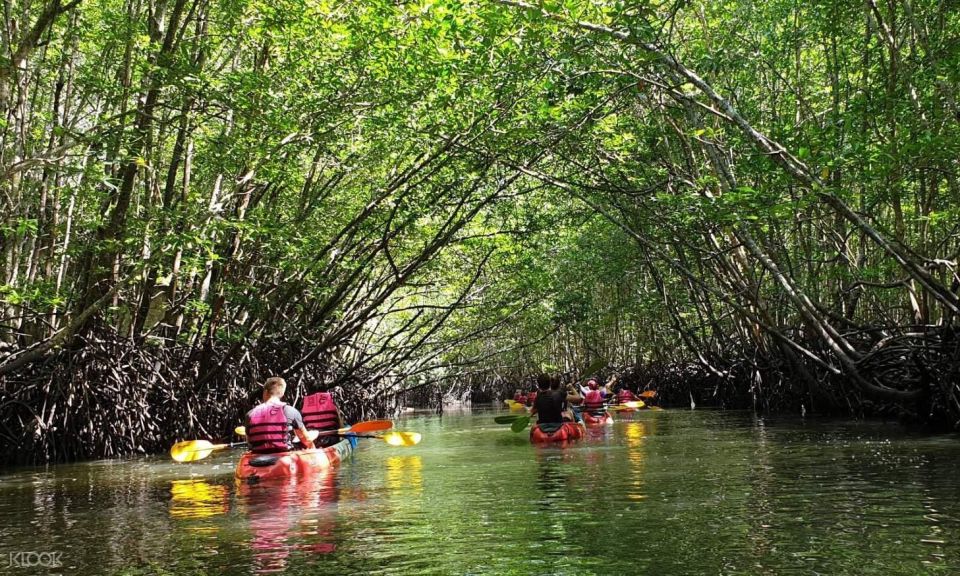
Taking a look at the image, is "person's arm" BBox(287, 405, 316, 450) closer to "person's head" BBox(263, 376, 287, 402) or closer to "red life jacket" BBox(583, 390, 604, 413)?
"person's head" BBox(263, 376, 287, 402)

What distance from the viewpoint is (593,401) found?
17.1 m

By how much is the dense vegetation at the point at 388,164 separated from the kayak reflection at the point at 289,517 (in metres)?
2.95

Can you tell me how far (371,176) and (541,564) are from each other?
12066 mm

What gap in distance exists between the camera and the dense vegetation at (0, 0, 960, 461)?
9258 millimetres

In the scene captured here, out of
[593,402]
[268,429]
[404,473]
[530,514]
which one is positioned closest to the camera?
[530,514]

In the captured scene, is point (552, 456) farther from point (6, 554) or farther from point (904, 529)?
point (6, 554)

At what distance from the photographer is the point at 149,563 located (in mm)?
4789

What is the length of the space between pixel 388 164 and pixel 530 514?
9.38 meters

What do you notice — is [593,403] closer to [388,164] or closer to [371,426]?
[388,164]

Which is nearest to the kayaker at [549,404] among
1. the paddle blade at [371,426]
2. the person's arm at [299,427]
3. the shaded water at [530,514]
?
the shaded water at [530,514]

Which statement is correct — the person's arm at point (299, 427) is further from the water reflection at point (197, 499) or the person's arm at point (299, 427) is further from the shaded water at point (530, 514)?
the water reflection at point (197, 499)

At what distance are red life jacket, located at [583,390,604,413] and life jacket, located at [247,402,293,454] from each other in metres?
9.12

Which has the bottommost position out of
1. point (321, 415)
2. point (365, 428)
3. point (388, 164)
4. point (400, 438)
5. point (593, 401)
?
point (400, 438)

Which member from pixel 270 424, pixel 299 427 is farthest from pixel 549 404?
pixel 270 424
